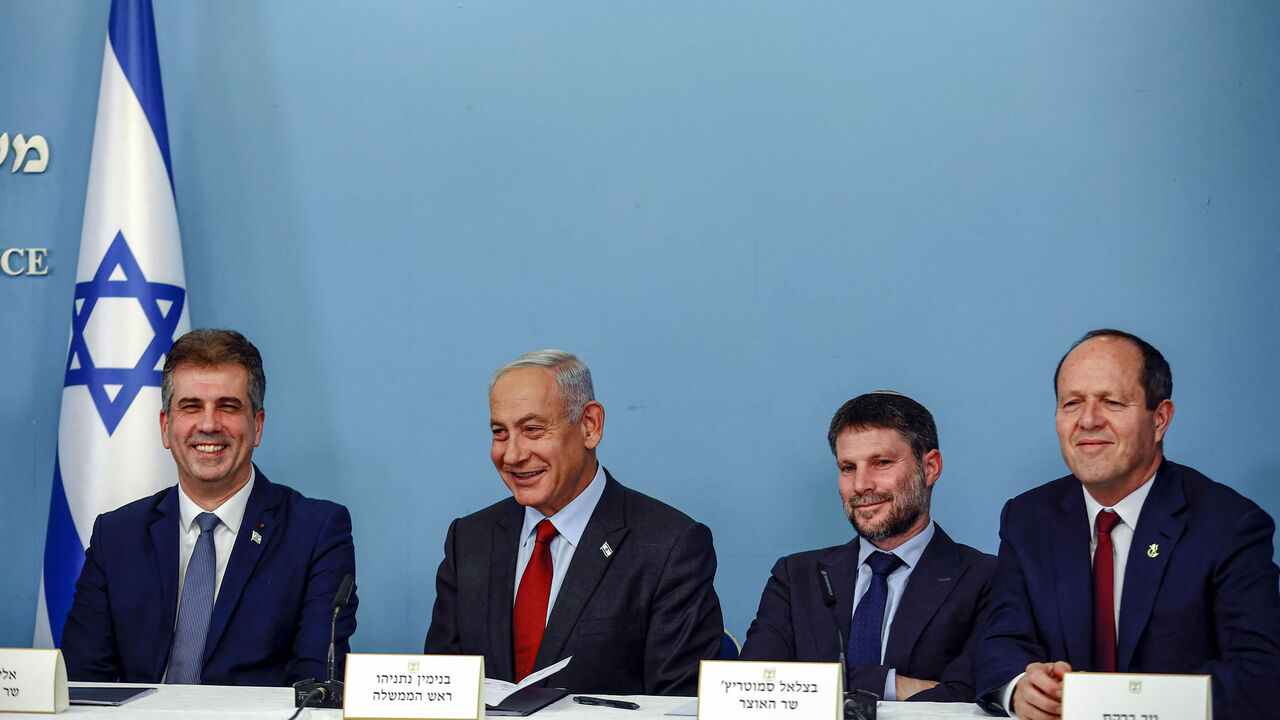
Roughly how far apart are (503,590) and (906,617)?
3.38 feet

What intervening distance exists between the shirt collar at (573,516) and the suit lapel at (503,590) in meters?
0.02

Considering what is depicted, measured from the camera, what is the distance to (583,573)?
2986mm

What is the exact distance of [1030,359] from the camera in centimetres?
385

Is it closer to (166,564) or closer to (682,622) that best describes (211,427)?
(166,564)

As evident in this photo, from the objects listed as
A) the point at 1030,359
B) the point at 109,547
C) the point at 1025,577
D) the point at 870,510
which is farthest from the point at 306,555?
the point at 1030,359

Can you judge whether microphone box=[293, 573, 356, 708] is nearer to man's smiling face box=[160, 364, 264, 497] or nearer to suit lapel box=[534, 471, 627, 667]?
suit lapel box=[534, 471, 627, 667]

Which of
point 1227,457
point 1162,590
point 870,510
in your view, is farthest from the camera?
point 1227,457

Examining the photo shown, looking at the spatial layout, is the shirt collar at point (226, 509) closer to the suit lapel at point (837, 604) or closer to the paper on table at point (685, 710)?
the paper on table at point (685, 710)

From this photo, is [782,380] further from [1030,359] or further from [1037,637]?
[1037,637]

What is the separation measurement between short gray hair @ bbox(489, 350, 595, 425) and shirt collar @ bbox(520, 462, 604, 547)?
0.18m

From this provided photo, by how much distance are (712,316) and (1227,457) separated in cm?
172

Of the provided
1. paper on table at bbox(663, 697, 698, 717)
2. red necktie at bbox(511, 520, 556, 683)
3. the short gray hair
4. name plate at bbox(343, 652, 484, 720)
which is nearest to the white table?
paper on table at bbox(663, 697, 698, 717)

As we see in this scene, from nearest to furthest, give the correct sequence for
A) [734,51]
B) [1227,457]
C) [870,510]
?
[870,510]
[1227,457]
[734,51]

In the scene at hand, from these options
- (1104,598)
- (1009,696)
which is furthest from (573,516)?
(1104,598)
